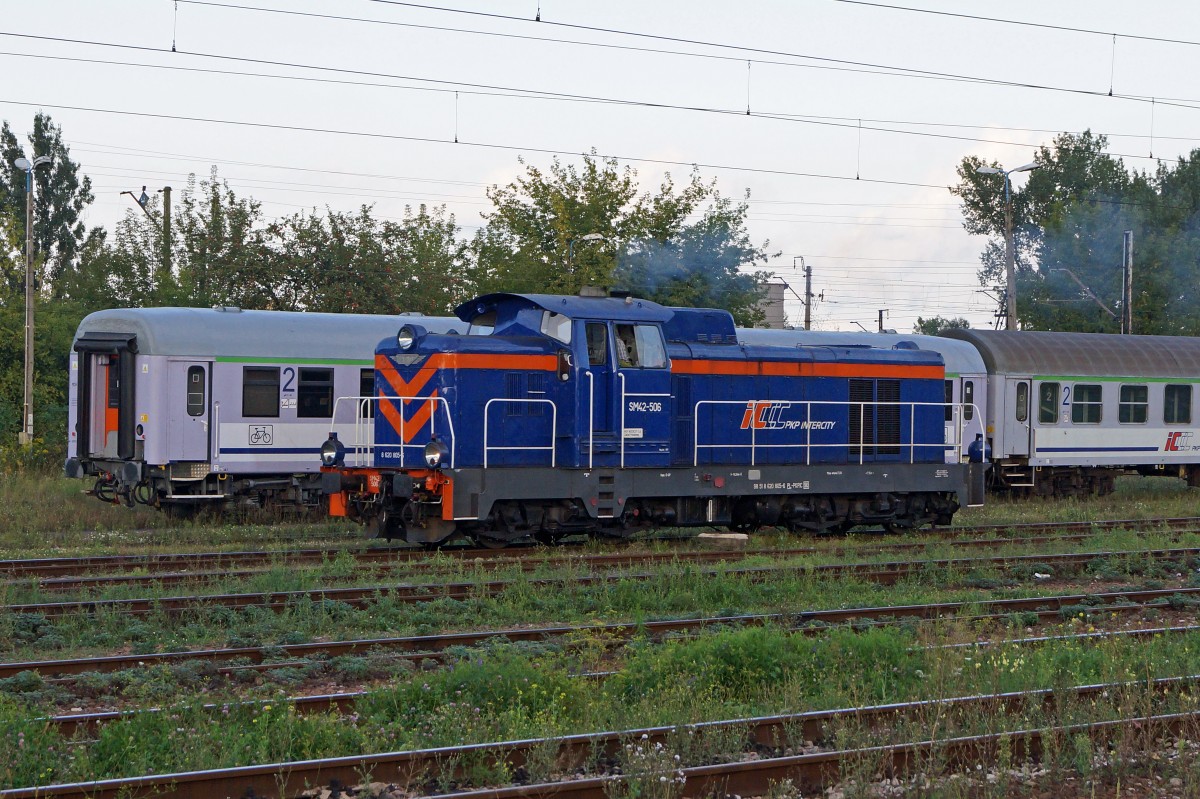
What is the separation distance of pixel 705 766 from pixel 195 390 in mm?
14071

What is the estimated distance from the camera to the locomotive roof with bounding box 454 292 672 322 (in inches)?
620

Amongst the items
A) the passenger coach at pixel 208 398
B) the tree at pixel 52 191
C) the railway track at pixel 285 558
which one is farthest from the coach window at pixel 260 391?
the tree at pixel 52 191

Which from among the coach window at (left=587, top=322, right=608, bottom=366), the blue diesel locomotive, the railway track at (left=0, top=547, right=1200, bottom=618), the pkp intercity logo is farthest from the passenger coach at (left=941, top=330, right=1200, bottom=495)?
the coach window at (left=587, top=322, right=608, bottom=366)

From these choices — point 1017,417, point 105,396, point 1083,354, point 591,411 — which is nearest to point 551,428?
point 591,411

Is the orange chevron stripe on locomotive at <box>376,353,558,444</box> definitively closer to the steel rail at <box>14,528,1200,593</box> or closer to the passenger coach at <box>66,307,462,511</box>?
the steel rail at <box>14,528,1200,593</box>

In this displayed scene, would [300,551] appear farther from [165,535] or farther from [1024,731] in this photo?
[1024,731]

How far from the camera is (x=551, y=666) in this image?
8414 millimetres

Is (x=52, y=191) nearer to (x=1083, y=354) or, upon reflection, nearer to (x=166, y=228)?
(x=166, y=228)

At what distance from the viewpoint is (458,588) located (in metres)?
12.5

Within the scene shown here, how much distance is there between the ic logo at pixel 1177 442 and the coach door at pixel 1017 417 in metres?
3.91

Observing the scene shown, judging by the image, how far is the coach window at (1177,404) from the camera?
2661cm

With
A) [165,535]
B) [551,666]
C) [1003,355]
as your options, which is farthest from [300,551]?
[1003,355]

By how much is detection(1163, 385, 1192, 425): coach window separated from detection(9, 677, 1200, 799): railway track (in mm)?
20834

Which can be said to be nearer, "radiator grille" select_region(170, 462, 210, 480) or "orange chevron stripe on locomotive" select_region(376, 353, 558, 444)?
"orange chevron stripe on locomotive" select_region(376, 353, 558, 444)
